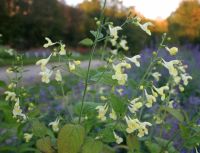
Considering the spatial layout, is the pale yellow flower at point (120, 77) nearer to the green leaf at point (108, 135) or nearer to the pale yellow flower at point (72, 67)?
the pale yellow flower at point (72, 67)

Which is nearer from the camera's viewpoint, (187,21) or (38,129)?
(38,129)

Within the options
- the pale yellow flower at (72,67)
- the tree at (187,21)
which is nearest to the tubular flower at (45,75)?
the pale yellow flower at (72,67)

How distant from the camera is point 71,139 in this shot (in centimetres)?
173

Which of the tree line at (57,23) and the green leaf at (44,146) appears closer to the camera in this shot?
the green leaf at (44,146)

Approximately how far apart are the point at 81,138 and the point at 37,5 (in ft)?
78.6

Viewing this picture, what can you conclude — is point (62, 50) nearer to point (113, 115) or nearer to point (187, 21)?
point (113, 115)

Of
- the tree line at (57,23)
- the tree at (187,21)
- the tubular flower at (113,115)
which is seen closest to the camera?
the tubular flower at (113,115)

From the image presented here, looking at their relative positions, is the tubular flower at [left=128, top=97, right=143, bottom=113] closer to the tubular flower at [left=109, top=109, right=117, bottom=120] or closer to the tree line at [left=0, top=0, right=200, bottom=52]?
the tubular flower at [left=109, top=109, right=117, bottom=120]

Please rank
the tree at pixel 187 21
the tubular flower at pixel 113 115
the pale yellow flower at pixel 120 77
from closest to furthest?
the pale yellow flower at pixel 120 77, the tubular flower at pixel 113 115, the tree at pixel 187 21

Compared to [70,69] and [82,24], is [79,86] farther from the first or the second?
[82,24]

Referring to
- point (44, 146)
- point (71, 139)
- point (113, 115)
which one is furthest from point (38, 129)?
point (113, 115)

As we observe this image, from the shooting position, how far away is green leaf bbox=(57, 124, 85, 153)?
173cm

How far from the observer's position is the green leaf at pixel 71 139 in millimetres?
1732

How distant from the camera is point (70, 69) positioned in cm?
173
